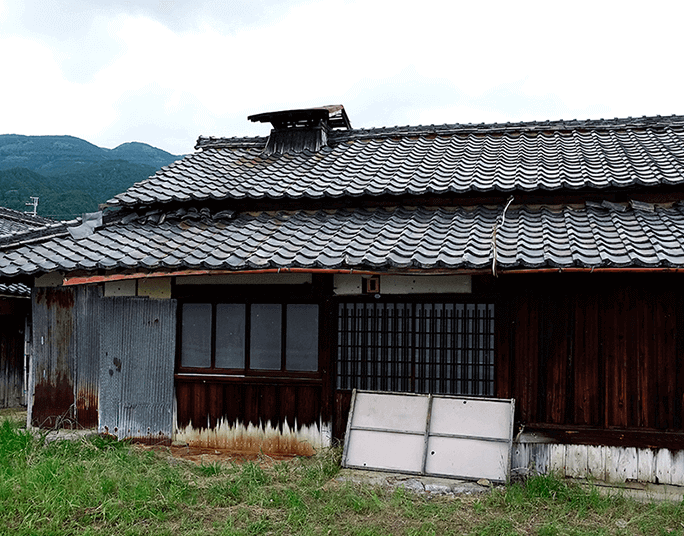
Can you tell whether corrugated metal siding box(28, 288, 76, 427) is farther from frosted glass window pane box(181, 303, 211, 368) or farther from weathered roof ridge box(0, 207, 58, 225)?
weathered roof ridge box(0, 207, 58, 225)

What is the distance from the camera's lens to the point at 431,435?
7.15 metres

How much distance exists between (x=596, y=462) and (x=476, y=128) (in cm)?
776

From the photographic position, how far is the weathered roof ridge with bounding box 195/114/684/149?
11523 mm

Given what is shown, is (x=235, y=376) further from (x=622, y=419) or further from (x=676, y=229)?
(x=676, y=229)

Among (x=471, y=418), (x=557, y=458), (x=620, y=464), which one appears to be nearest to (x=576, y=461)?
(x=557, y=458)

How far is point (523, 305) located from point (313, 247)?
300 cm

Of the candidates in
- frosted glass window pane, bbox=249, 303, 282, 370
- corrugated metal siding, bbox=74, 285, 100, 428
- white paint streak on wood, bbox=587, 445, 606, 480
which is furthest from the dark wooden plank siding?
corrugated metal siding, bbox=74, 285, 100, 428

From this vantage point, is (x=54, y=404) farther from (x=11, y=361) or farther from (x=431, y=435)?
(x=11, y=361)

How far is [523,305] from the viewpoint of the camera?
7414mm

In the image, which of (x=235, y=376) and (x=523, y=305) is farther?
(x=235, y=376)

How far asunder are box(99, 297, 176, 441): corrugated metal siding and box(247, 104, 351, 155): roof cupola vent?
529cm

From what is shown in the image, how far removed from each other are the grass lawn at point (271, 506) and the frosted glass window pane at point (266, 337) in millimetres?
1598

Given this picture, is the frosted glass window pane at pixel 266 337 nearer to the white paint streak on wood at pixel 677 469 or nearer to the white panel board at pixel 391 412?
the white panel board at pixel 391 412

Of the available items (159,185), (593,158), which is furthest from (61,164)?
(593,158)
